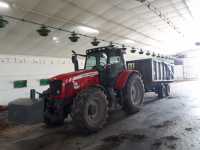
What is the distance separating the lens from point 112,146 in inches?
135

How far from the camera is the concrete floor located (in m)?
3.41

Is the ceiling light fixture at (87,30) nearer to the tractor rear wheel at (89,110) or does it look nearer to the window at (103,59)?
the window at (103,59)

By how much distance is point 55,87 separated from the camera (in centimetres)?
447

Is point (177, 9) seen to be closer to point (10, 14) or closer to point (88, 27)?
point (88, 27)

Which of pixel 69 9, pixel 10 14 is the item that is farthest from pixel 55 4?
pixel 10 14

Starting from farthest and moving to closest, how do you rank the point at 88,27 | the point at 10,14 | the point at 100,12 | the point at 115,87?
the point at 88,27, the point at 100,12, the point at 10,14, the point at 115,87

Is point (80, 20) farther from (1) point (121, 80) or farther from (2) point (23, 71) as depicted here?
(1) point (121, 80)

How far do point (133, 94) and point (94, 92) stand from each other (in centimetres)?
200

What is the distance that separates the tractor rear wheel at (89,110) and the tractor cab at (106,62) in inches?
30.4

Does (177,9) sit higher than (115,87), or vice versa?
(177,9)

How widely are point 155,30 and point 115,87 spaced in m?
9.04

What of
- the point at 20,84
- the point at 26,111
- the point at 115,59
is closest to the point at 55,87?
the point at 26,111

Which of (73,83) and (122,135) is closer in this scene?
(122,135)

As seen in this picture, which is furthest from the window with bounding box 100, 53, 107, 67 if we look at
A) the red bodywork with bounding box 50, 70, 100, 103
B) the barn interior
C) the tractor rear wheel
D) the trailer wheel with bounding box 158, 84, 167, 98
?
the trailer wheel with bounding box 158, 84, 167, 98
